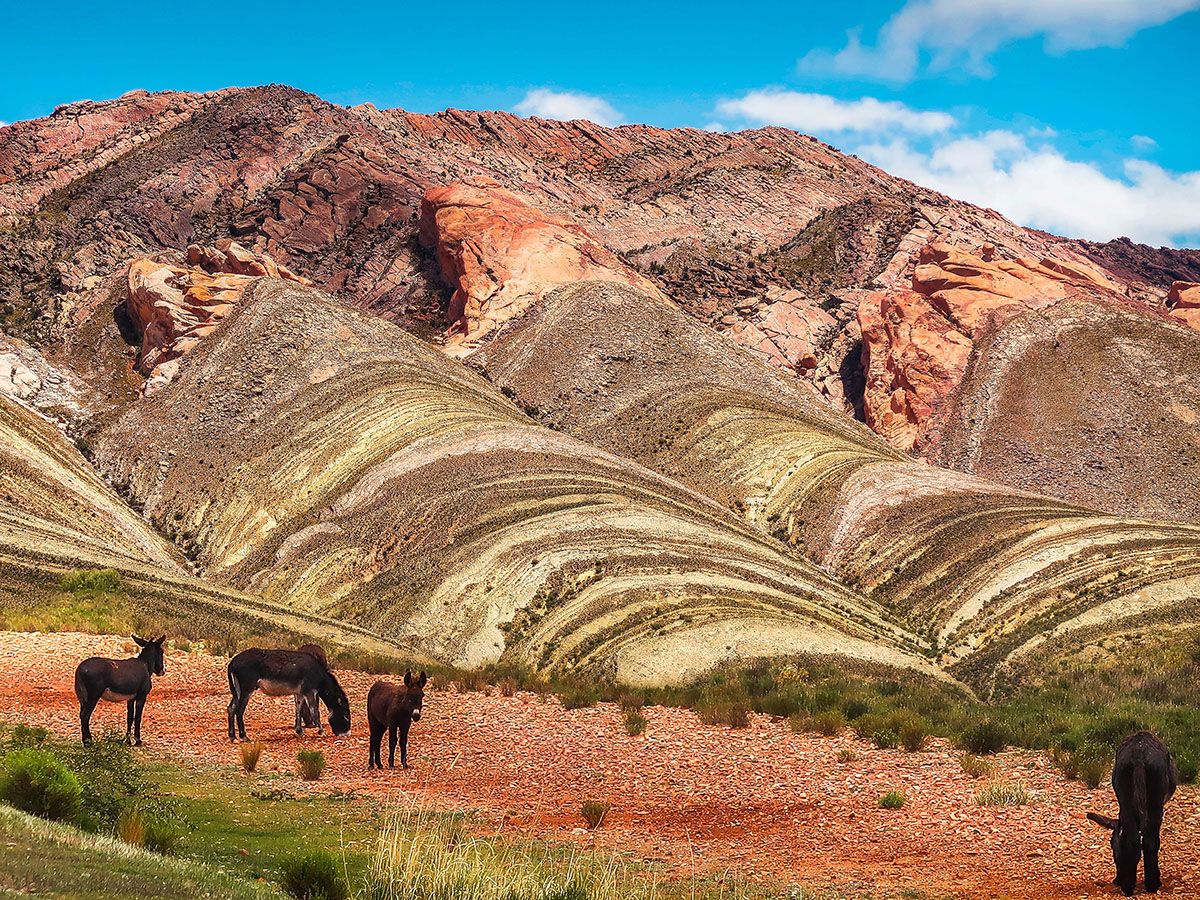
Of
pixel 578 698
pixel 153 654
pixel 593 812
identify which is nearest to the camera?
pixel 593 812

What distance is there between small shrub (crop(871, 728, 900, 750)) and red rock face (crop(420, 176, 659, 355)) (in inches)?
2379

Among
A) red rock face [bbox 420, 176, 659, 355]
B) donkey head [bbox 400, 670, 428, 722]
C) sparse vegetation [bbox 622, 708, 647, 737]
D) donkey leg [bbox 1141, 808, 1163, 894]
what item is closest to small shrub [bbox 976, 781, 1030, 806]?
donkey leg [bbox 1141, 808, 1163, 894]

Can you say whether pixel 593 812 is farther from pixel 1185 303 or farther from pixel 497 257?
pixel 1185 303

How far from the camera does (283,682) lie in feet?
69.4

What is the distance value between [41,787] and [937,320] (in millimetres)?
80308

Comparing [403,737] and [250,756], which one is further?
[403,737]

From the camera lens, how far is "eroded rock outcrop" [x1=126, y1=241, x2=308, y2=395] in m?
71.5

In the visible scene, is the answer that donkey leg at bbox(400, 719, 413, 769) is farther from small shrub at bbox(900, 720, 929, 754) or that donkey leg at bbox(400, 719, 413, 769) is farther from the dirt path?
small shrub at bbox(900, 720, 929, 754)

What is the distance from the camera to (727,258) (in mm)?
116375

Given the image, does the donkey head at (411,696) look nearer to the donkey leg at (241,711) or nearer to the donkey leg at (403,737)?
the donkey leg at (403,737)

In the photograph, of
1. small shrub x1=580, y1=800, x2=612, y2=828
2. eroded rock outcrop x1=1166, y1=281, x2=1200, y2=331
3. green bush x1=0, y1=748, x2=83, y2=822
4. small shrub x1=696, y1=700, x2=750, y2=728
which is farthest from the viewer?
eroded rock outcrop x1=1166, y1=281, x2=1200, y2=331

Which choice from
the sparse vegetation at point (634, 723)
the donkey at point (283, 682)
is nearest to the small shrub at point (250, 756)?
the donkey at point (283, 682)

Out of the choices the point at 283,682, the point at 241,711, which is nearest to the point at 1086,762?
the point at 283,682

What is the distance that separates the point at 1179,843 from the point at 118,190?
378ft
